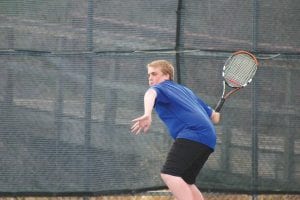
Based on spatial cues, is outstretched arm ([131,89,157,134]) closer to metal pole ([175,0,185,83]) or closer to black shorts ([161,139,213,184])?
black shorts ([161,139,213,184])

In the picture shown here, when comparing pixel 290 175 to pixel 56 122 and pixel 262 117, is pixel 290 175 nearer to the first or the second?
pixel 262 117

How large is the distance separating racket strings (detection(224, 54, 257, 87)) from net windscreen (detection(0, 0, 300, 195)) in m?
0.46

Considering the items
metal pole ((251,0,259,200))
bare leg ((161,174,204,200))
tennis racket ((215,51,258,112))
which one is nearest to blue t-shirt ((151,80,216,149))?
bare leg ((161,174,204,200))

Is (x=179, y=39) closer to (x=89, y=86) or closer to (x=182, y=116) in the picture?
(x=89, y=86)

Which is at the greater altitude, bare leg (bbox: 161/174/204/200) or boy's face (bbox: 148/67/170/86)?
boy's face (bbox: 148/67/170/86)

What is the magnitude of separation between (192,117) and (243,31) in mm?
1764

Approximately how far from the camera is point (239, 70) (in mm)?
6871

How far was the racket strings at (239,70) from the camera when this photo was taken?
22.5 feet

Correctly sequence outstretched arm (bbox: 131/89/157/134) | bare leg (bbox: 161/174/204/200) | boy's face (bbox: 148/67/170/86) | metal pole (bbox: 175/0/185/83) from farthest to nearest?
1. metal pole (bbox: 175/0/185/83)
2. boy's face (bbox: 148/67/170/86)
3. bare leg (bbox: 161/174/204/200)
4. outstretched arm (bbox: 131/89/157/134)

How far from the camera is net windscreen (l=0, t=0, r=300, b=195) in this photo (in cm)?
695

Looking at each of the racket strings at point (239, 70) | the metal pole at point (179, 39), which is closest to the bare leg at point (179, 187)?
the racket strings at point (239, 70)

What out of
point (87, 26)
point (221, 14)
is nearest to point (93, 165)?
point (87, 26)

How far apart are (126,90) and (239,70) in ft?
3.43

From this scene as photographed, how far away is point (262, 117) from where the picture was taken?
7480mm
